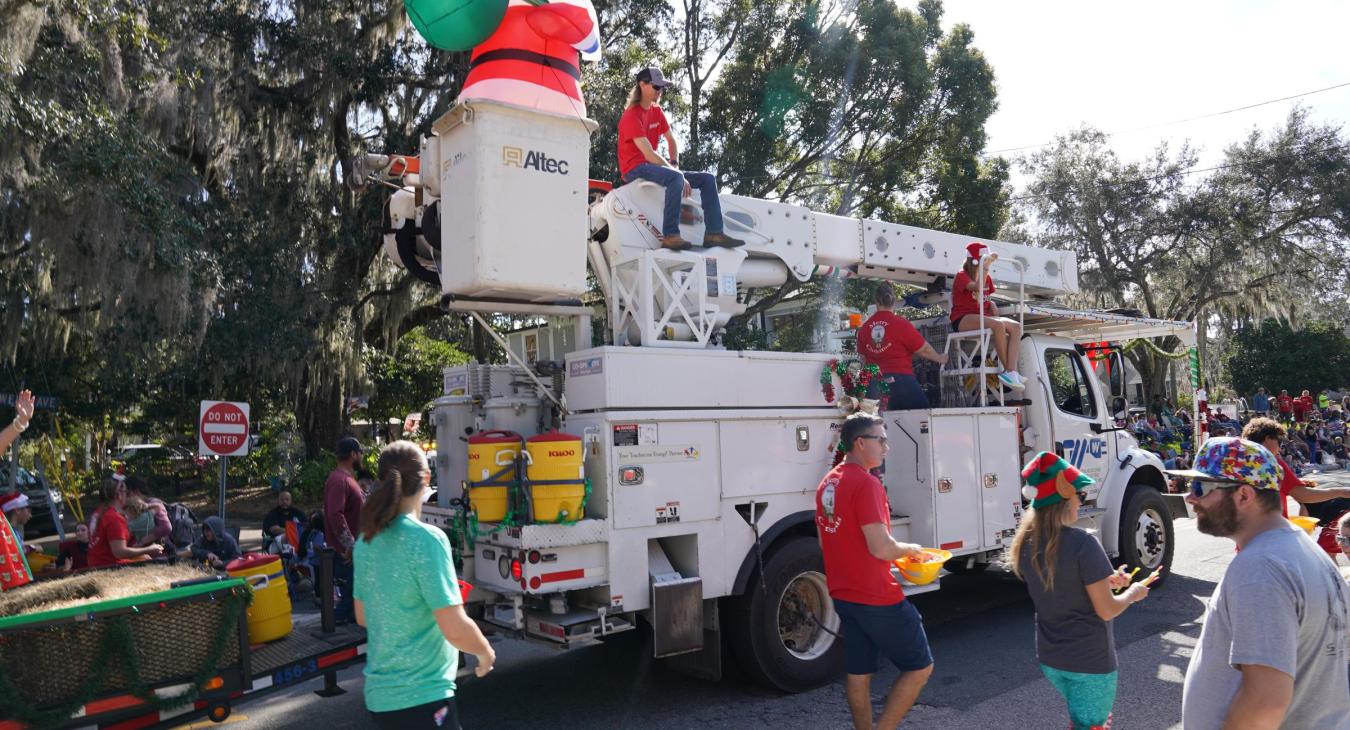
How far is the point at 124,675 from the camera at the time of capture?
4207mm

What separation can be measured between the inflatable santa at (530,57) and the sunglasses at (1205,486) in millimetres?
4294

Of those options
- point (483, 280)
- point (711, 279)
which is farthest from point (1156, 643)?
point (483, 280)

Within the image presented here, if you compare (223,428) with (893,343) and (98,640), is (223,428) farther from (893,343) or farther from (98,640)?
(893,343)

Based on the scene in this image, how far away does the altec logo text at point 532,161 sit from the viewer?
18.6 feet

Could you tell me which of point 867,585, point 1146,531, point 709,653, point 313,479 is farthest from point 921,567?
point 313,479

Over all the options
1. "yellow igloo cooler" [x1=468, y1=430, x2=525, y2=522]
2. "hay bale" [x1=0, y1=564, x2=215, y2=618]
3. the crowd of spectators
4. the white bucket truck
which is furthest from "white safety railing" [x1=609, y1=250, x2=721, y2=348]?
the crowd of spectators

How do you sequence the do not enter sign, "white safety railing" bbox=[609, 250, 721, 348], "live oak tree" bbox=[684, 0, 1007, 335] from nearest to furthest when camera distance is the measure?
"white safety railing" bbox=[609, 250, 721, 348] → the do not enter sign → "live oak tree" bbox=[684, 0, 1007, 335]

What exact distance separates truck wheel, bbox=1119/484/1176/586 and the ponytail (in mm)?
7400

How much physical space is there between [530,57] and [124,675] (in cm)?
400

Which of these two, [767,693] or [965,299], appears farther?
[965,299]

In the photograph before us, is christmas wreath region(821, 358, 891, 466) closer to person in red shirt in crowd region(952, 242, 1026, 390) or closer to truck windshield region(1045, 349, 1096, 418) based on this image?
person in red shirt in crowd region(952, 242, 1026, 390)

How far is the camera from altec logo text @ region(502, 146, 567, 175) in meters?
5.66

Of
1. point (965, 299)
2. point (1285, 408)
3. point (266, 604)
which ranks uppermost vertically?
point (965, 299)

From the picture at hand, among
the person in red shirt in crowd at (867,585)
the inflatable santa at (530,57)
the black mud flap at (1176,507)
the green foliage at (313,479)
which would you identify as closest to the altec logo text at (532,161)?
the inflatable santa at (530,57)
